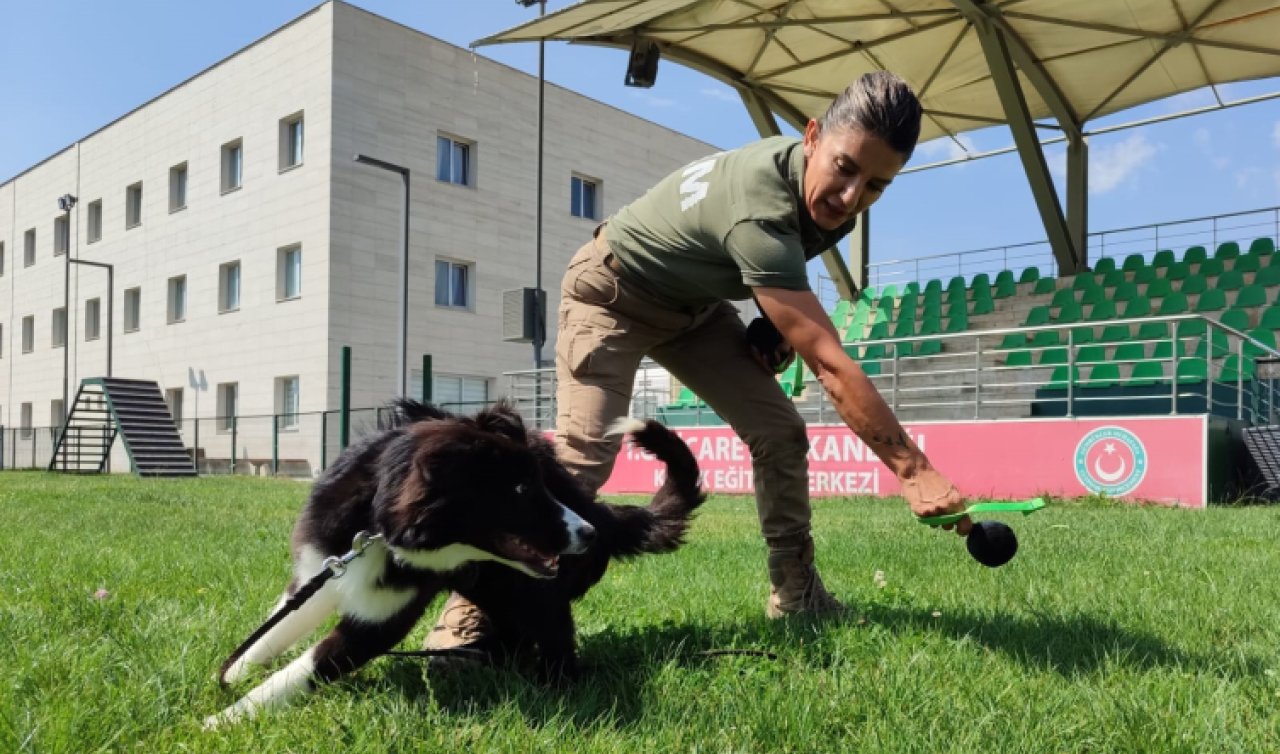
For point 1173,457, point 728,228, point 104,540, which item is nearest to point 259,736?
point 728,228

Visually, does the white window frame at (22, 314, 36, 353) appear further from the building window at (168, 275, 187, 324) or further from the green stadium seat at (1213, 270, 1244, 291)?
the green stadium seat at (1213, 270, 1244, 291)

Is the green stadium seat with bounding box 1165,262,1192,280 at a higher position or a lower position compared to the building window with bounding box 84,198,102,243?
lower

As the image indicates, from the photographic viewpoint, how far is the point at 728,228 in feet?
9.53

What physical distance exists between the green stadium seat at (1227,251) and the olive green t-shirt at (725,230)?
16002mm

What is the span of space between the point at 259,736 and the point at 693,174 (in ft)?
7.26

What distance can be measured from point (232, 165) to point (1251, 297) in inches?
995

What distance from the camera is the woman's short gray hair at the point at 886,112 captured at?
2.66 metres

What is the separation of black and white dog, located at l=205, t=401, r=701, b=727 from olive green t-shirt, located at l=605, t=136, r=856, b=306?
92cm

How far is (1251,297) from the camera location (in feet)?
47.9

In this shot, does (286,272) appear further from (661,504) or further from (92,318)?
(661,504)

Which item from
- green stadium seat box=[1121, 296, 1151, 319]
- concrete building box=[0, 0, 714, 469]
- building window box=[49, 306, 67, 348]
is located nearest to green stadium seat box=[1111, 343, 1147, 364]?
green stadium seat box=[1121, 296, 1151, 319]

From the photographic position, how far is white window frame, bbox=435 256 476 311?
82.9 feet

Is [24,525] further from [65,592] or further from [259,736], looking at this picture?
[259,736]

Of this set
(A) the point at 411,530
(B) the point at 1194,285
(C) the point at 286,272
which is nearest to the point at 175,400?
(C) the point at 286,272
